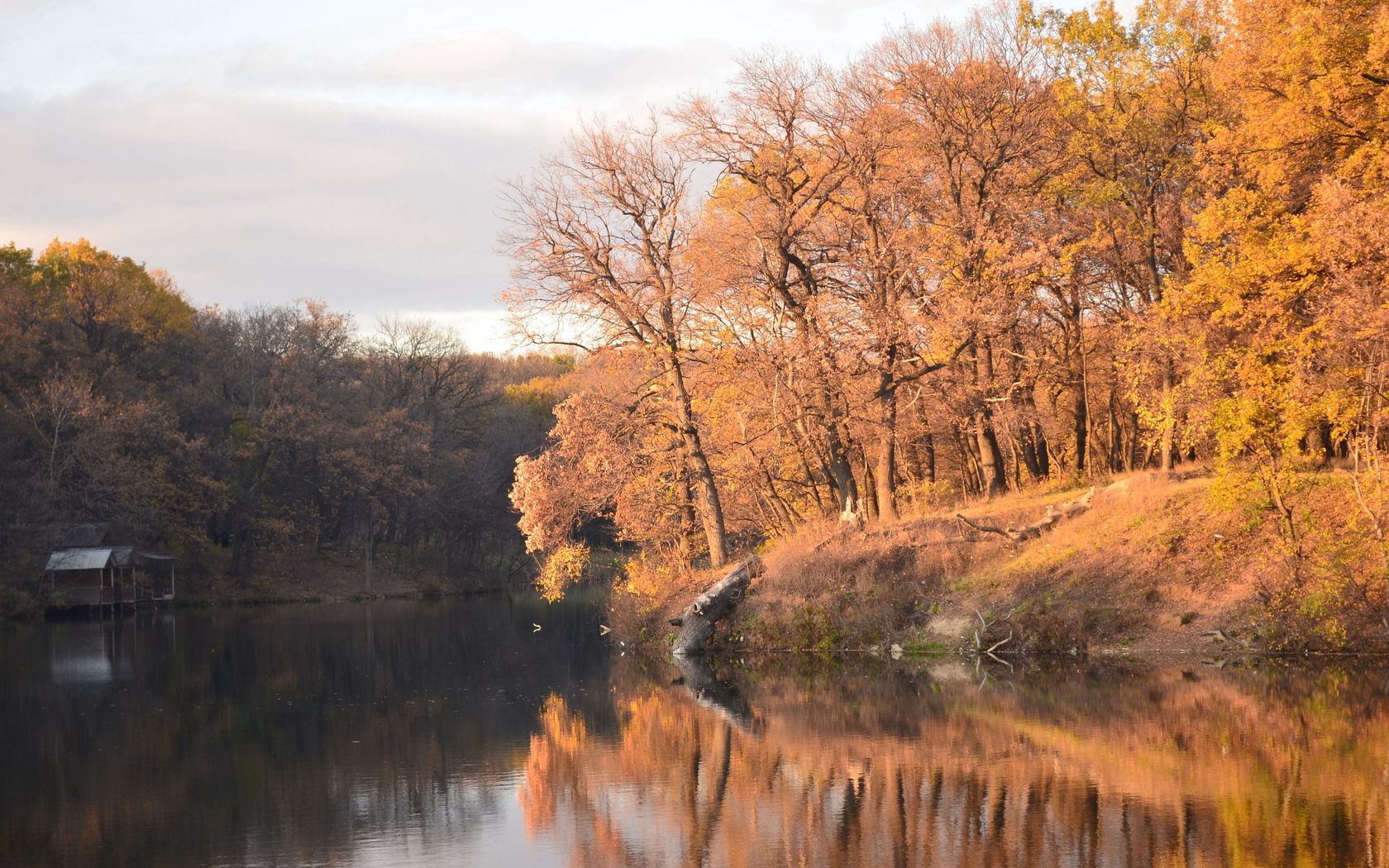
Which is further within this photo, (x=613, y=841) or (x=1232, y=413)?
(x=1232, y=413)

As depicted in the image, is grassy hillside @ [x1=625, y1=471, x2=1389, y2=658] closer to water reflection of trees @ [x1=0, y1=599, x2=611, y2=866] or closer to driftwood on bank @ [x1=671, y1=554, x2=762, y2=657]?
driftwood on bank @ [x1=671, y1=554, x2=762, y2=657]

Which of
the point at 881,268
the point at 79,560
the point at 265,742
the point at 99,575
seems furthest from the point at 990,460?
the point at 99,575

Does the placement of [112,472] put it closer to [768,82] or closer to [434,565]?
[434,565]

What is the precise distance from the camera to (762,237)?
3656 cm

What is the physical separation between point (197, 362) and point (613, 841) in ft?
227

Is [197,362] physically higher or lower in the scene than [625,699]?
higher

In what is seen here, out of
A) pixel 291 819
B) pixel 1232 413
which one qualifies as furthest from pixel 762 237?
pixel 291 819

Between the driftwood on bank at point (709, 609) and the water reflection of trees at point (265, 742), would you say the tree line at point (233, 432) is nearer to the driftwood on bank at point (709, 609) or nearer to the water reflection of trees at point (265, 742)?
the water reflection of trees at point (265, 742)

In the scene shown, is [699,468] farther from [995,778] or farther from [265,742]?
[995,778]

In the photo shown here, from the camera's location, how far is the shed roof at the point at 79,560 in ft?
203

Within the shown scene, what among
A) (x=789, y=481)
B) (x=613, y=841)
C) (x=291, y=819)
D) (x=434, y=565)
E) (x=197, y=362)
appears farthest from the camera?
(x=434, y=565)

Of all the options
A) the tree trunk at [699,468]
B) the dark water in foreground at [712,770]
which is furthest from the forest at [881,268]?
the dark water in foreground at [712,770]

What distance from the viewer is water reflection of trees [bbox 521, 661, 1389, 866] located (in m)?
12.6

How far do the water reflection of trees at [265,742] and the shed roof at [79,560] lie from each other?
18.2 meters
